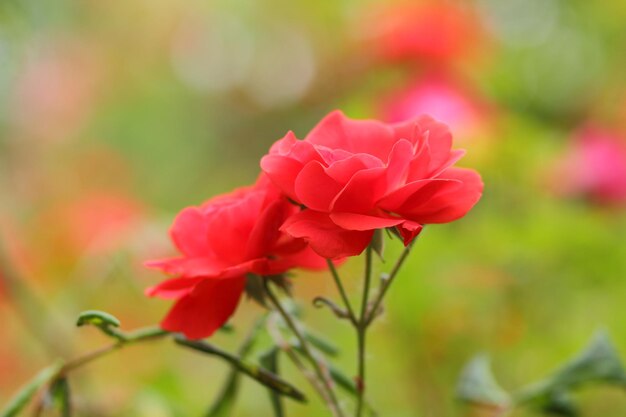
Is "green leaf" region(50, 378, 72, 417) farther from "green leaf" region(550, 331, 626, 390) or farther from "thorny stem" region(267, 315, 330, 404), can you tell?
"green leaf" region(550, 331, 626, 390)

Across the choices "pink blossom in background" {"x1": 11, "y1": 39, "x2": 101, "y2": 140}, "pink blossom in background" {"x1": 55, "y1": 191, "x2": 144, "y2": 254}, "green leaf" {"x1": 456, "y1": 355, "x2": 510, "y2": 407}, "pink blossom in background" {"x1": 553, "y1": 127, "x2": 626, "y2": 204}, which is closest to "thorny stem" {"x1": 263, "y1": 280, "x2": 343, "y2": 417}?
"green leaf" {"x1": 456, "y1": 355, "x2": 510, "y2": 407}

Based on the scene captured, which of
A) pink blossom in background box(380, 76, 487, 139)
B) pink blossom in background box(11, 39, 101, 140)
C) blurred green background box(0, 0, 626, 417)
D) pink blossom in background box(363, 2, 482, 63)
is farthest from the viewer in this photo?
pink blossom in background box(11, 39, 101, 140)

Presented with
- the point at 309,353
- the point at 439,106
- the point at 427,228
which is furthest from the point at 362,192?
the point at 439,106

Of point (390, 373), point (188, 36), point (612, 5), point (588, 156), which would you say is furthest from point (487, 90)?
point (188, 36)

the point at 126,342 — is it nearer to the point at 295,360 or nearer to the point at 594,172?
the point at 295,360

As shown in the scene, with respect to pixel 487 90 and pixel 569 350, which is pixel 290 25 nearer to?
pixel 487 90

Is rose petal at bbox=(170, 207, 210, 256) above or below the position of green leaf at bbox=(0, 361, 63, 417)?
above

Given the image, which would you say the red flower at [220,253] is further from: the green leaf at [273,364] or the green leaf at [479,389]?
the green leaf at [479,389]
